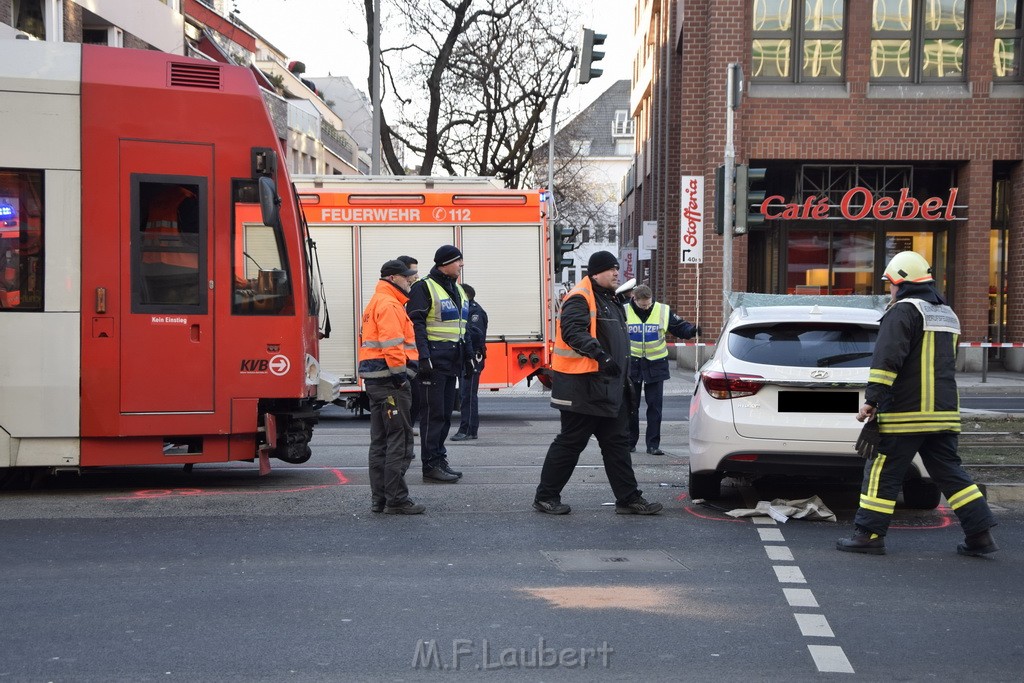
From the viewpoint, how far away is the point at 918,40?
25.1 meters

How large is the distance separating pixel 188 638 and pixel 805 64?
22.6 metres

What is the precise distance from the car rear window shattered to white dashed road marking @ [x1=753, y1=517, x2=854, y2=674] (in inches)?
43.6

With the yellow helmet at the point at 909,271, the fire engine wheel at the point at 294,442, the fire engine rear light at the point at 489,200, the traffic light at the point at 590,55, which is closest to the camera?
the yellow helmet at the point at 909,271

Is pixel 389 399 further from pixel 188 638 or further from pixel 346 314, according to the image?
pixel 346 314

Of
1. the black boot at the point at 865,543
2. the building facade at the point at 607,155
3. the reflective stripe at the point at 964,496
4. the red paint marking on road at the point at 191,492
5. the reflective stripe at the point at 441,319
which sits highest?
the building facade at the point at 607,155

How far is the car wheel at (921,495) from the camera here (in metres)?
8.70

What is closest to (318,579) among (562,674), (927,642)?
(562,674)

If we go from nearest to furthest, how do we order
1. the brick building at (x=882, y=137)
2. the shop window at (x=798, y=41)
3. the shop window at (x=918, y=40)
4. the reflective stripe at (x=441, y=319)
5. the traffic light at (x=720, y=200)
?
the reflective stripe at (x=441, y=319)
the traffic light at (x=720, y=200)
the brick building at (x=882, y=137)
the shop window at (x=918, y=40)
the shop window at (x=798, y=41)

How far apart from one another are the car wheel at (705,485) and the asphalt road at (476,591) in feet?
0.41

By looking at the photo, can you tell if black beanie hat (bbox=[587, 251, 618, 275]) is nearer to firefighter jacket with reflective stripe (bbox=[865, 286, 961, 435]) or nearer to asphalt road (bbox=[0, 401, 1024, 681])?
asphalt road (bbox=[0, 401, 1024, 681])

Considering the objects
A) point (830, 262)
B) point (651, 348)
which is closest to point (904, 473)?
point (651, 348)

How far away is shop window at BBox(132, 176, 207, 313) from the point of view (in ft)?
29.6

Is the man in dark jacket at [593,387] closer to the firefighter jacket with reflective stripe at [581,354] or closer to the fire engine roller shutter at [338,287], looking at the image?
the firefighter jacket with reflective stripe at [581,354]

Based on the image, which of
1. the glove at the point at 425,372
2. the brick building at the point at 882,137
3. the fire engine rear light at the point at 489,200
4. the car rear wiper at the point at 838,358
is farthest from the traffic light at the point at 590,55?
the car rear wiper at the point at 838,358
